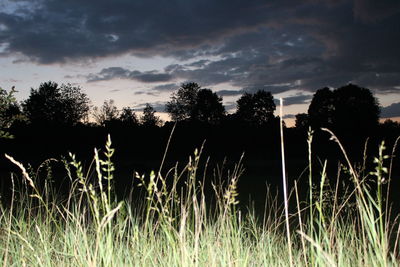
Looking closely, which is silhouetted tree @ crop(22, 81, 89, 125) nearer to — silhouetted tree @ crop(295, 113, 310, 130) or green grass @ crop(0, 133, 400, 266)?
silhouetted tree @ crop(295, 113, 310, 130)

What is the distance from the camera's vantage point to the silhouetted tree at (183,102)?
236ft

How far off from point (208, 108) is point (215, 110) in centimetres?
128

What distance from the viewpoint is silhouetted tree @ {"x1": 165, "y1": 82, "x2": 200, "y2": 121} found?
236 feet

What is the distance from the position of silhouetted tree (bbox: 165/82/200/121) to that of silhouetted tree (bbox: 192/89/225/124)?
3.09 m

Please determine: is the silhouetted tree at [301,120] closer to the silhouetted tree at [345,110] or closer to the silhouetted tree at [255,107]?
the silhouetted tree at [345,110]

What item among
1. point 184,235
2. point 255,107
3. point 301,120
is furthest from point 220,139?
point 184,235

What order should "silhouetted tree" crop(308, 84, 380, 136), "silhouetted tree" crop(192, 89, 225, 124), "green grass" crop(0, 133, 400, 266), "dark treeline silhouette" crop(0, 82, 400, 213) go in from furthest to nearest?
"silhouetted tree" crop(192, 89, 225, 124)
"silhouetted tree" crop(308, 84, 380, 136)
"dark treeline silhouette" crop(0, 82, 400, 213)
"green grass" crop(0, 133, 400, 266)

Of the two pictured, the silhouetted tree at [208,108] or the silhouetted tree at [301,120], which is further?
the silhouetted tree at [208,108]

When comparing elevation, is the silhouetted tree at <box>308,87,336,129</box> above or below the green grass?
above

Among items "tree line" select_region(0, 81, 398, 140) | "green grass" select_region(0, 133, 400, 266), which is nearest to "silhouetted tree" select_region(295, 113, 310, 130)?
"tree line" select_region(0, 81, 398, 140)

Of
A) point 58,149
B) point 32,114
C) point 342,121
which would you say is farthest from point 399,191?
point 32,114

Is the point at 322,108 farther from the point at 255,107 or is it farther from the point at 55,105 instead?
the point at 55,105

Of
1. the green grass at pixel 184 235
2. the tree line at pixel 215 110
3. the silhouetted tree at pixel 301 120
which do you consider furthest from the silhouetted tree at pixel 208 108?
the green grass at pixel 184 235

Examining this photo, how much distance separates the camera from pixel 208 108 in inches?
2677
